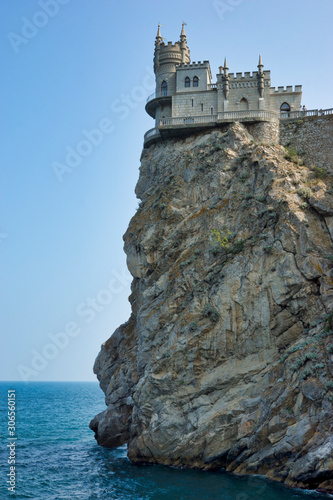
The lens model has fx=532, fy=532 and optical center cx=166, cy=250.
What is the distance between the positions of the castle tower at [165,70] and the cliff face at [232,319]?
5.15 m

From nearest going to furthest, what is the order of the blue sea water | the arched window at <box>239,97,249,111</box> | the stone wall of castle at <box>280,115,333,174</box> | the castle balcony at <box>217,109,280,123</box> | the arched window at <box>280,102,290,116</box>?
the blue sea water → the stone wall of castle at <box>280,115,333,174</box> → the castle balcony at <box>217,109,280,123</box> → the arched window at <box>280,102,290,116</box> → the arched window at <box>239,97,249,111</box>

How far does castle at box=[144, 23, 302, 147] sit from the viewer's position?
41.3 m

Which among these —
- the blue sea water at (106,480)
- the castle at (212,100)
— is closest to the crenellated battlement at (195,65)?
the castle at (212,100)

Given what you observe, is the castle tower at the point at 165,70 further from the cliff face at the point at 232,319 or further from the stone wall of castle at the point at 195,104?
the cliff face at the point at 232,319

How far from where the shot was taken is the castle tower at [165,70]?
145 feet

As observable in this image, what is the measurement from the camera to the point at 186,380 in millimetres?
32656

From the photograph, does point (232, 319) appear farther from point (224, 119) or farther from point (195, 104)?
point (195, 104)

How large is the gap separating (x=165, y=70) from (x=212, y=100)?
18.1 ft

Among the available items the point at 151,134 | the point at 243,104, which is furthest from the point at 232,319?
the point at 151,134

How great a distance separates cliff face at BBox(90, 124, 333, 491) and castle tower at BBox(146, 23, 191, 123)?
515 centimetres

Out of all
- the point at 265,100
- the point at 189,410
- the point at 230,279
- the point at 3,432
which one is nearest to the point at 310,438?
the point at 189,410

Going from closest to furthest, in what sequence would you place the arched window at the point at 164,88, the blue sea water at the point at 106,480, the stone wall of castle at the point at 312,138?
the blue sea water at the point at 106,480, the stone wall of castle at the point at 312,138, the arched window at the point at 164,88

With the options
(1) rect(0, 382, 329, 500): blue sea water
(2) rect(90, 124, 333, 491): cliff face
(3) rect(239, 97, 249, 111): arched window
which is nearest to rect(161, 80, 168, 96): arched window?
(2) rect(90, 124, 333, 491): cliff face

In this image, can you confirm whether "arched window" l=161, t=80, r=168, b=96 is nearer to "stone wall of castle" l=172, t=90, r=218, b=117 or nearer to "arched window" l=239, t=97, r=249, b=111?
"stone wall of castle" l=172, t=90, r=218, b=117
